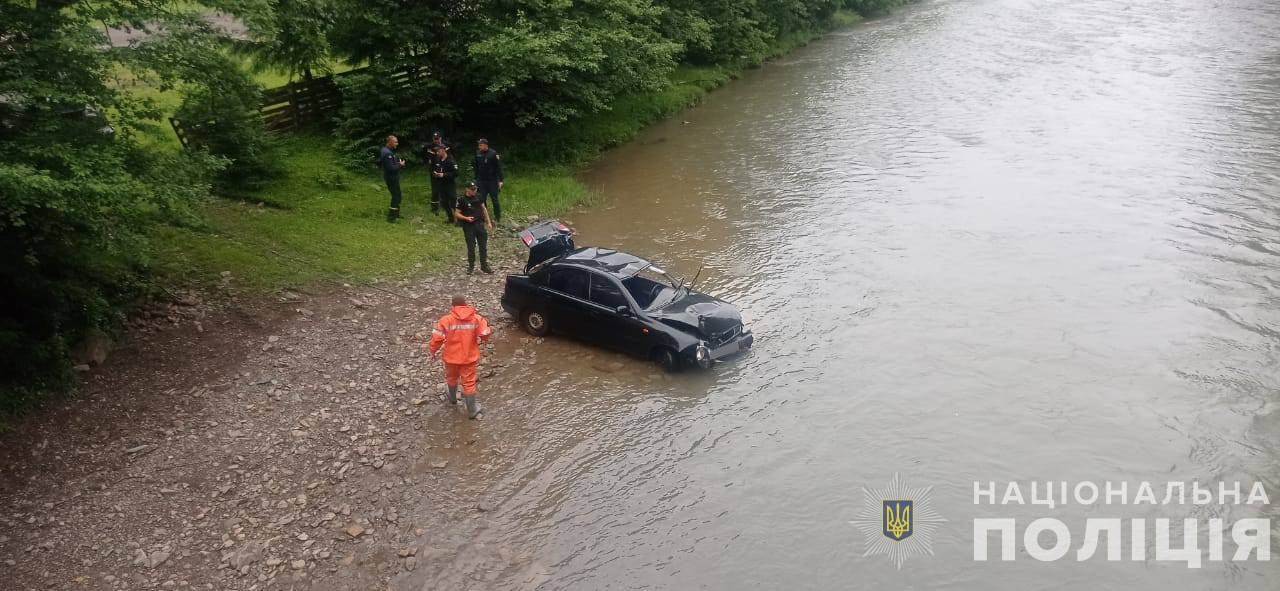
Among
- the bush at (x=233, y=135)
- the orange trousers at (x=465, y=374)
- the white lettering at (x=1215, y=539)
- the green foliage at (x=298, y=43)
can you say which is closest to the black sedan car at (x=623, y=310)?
the orange trousers at (x=465, y=374)

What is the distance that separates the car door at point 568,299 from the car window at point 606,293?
0.35 feet

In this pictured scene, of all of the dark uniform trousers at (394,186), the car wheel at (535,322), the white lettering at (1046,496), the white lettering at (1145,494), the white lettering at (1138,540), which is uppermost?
the dark uniform trousers at (394,186)

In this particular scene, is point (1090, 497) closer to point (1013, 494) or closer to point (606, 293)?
point (1013, 494)

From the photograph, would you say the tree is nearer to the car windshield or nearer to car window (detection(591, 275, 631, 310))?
car window (detection(591, 275, 631, 310))

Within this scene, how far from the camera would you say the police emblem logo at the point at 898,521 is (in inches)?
345

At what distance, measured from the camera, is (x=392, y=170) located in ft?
53.6

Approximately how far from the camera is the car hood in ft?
38.8

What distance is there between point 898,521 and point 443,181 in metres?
11.4

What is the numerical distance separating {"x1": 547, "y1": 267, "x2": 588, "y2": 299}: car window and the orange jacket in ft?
7.91

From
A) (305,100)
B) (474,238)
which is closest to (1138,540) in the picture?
(474,238)

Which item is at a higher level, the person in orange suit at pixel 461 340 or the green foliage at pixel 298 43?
the green foliage at pixel 298 43

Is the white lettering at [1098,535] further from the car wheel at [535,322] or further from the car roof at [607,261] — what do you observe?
the car wheel at [535,322]

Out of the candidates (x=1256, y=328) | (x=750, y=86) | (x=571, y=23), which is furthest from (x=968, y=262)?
(x=750, y=86)

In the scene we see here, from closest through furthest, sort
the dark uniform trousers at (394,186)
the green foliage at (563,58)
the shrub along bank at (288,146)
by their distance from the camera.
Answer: the shrub along bank at (288,146), the dark uniform trousers at (394,186), the green foliage at (563,58)
